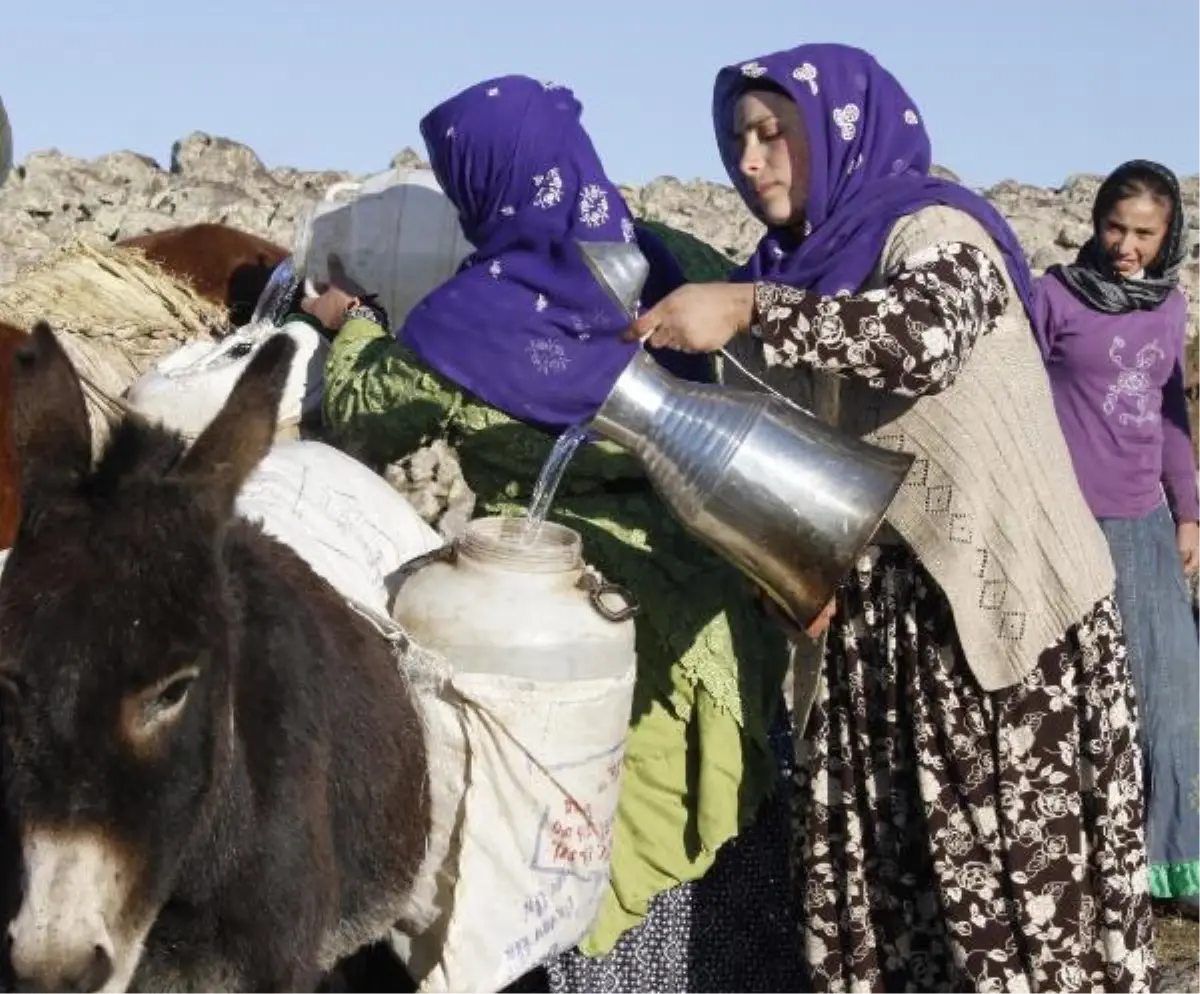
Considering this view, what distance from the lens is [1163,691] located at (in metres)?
4.64

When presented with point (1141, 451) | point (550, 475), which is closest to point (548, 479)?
point (550, 475)

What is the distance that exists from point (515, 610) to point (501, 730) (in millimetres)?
200

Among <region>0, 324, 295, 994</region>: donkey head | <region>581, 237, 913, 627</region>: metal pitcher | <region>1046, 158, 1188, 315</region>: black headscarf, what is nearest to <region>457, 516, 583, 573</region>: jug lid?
<region>581, 237, 913, 627</region>: metal pitcher

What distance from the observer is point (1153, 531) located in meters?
4.71

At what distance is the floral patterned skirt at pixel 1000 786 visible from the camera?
10.3 ft

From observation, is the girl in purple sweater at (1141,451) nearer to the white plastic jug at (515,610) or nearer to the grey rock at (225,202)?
the white plastic jug at (515,610)

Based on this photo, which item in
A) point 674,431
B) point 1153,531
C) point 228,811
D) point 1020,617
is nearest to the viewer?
point 228,811

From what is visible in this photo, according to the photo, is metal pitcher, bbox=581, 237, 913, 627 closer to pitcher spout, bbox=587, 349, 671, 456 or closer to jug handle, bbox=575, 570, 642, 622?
pitcher spout, bbox=587, 349, 671, 456

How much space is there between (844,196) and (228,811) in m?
1.54

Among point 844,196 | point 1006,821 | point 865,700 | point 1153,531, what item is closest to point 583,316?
point 844,196

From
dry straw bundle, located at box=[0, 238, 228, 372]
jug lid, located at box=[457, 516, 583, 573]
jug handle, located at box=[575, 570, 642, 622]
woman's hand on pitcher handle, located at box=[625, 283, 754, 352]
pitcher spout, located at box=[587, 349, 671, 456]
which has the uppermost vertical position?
woman's hand on pitcher handle, located at box=[625, 283, 754, 352]

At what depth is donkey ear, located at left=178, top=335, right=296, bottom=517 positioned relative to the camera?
238 cm

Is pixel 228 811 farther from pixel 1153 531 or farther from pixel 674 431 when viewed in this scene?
pixel 1153 531

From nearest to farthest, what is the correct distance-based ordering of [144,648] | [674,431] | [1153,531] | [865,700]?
1. [144,648]
2. [674,431]
3. [865,700]
4. [1153,531]
